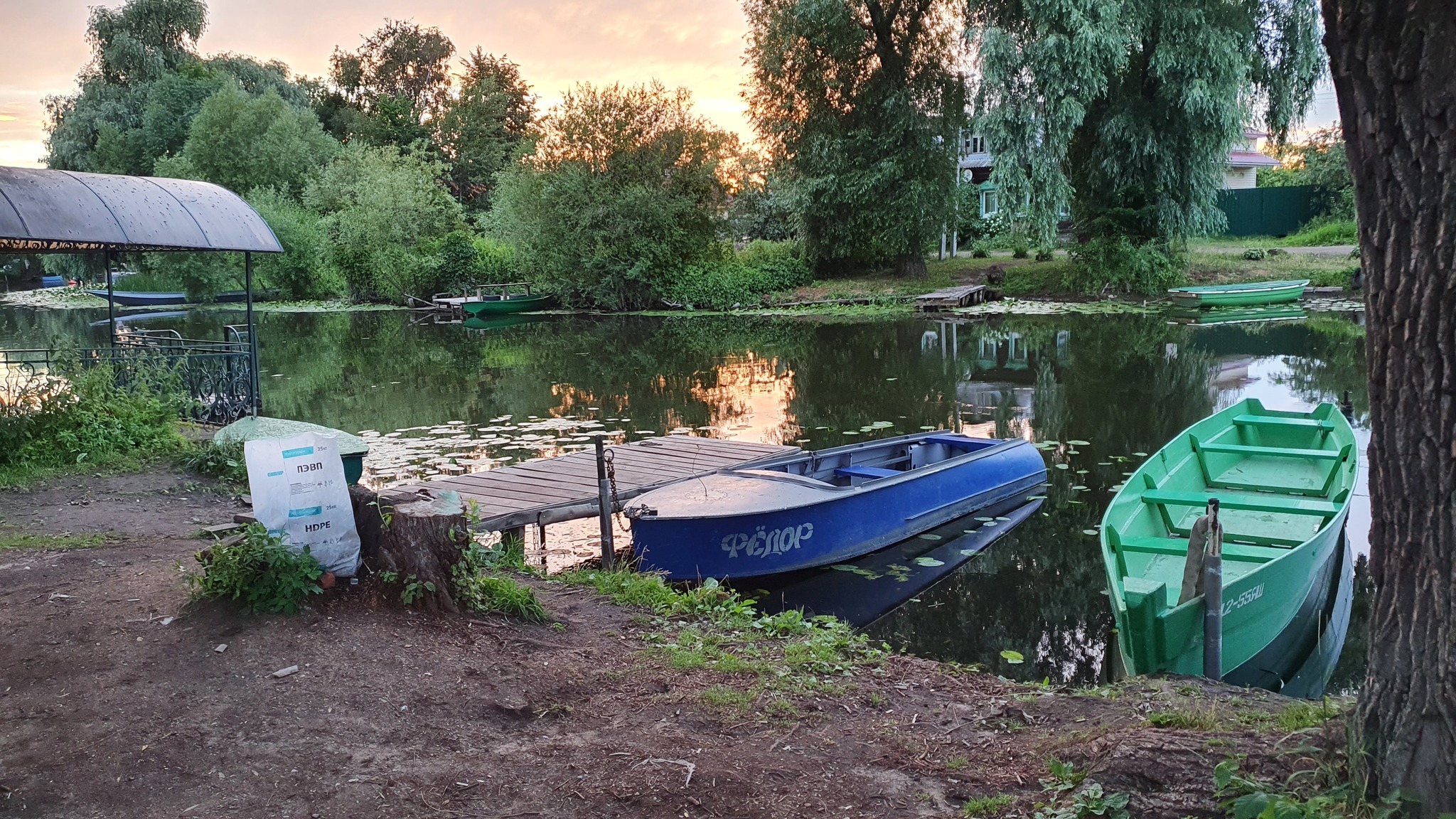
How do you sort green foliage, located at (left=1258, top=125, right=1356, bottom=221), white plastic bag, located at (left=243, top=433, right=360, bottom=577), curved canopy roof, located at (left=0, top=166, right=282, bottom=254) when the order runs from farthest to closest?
green foliage, located at (left=1258, top=125, right=1356, bottom=221)
curved canopy roof, located at (left=0, top=166, right=282, bottom=254)
white plastic bag, located at (left=243, top=433, right=360, bottom=577)

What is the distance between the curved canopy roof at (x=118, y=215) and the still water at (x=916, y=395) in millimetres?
3220

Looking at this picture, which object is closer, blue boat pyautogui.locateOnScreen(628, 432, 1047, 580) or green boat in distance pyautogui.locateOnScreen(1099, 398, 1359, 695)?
green boat in distance pyautogui.locateOnScreen(1099, 398, 1359, 695)

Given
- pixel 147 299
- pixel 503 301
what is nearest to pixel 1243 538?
pixel 503 301

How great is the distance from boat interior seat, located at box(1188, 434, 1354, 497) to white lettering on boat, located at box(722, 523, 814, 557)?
11.5ft

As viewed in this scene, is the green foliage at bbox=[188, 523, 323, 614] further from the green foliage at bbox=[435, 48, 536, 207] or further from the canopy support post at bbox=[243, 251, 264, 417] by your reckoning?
the green foliage at bbox=[435, 48, 536, 207]

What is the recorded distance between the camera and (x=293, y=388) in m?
19.2

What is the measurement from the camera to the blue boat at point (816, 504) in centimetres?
817

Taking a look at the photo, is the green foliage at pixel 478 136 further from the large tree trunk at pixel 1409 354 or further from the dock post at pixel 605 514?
the large tree trunk at pixel 1409 354

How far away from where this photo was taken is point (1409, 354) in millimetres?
2947

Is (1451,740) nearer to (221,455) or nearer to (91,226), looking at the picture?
(221,455)

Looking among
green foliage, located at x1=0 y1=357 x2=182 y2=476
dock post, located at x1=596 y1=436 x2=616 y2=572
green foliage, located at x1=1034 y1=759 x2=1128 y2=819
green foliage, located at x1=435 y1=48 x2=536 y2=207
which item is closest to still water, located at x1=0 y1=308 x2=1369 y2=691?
dock post, located at x1=596 y1=436 x2=616 y2=572

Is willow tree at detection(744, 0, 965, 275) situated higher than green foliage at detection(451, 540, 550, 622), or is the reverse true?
willow tree at detection(744, 0, 965, 275)

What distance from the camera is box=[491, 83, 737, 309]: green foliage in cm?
3634

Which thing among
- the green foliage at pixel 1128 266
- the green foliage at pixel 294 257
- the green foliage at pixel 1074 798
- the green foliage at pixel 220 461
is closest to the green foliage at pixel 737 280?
the green foliage at pixel 1128 266
